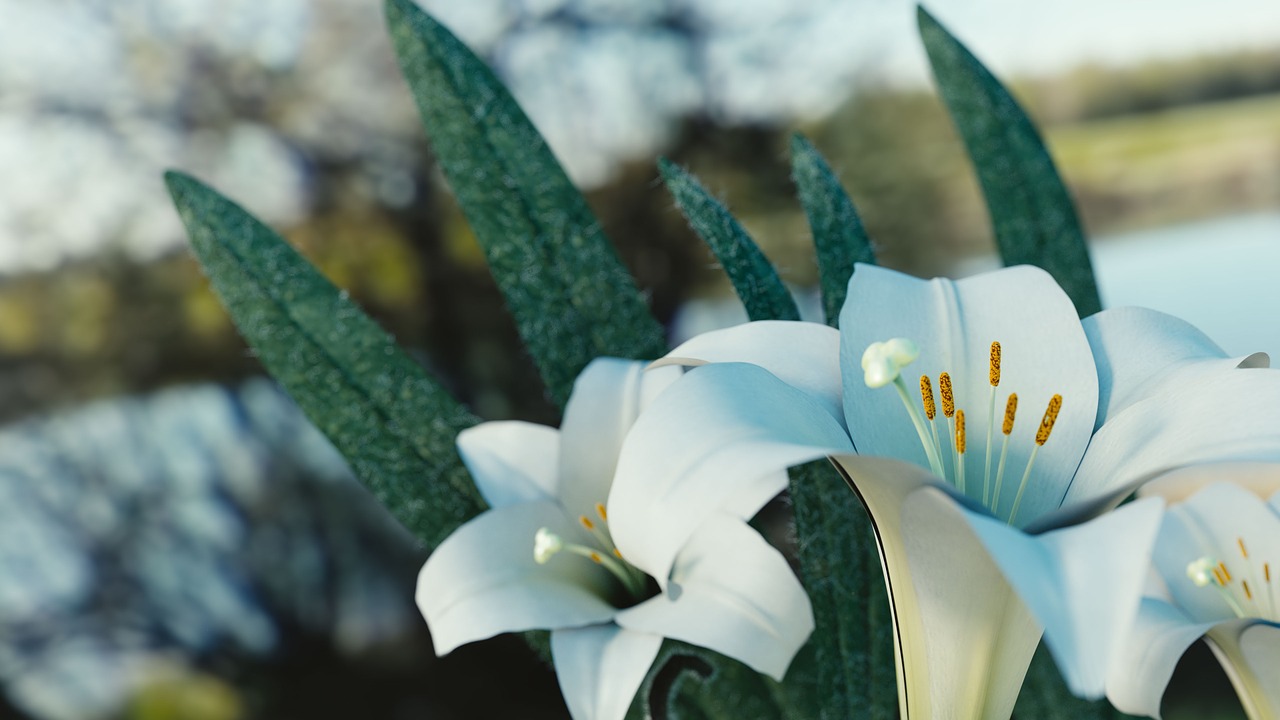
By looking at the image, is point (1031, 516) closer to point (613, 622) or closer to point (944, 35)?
point (613, 622)

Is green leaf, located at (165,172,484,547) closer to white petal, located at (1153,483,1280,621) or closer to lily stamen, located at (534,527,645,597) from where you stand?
lily stamen, located at (534,527,645,597)

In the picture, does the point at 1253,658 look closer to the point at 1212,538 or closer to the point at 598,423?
the point at 1212,538

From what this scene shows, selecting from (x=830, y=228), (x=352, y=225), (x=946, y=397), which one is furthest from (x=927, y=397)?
(x=352, y=225)

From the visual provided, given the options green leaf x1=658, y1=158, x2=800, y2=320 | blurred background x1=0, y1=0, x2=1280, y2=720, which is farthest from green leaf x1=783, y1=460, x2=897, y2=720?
blurred background x1=0, y1=0, x2=1280, y2=720

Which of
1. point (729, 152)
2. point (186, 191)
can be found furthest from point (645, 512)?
point (729, 152)

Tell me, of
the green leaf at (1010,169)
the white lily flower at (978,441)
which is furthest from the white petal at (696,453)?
the green leaf at (1010,169)
